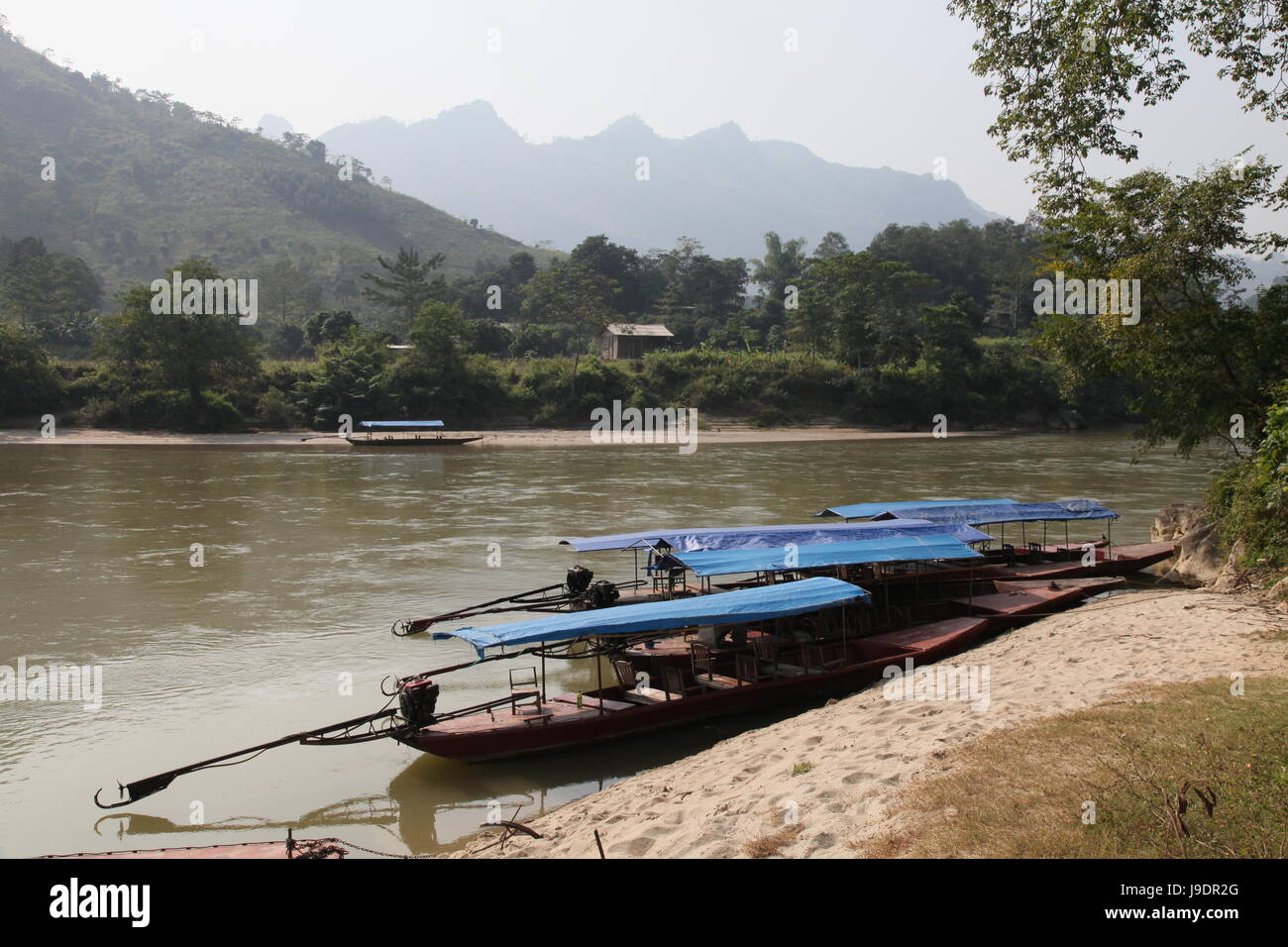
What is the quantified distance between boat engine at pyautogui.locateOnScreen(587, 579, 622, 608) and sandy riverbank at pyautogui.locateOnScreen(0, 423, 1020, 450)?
1417 inches

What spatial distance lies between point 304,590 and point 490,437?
117ft

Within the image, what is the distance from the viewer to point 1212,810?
530 cm

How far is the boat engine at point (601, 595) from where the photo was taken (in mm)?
14930

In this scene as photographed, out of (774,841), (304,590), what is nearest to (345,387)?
(304,590)

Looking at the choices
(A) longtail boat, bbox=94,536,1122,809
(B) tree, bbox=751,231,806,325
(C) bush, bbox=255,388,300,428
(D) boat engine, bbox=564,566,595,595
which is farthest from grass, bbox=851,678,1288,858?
(B) tree, bbox=751,231,806,325

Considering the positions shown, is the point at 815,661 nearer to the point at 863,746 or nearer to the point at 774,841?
the point at 863,746

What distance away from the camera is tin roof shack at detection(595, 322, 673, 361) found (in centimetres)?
6881

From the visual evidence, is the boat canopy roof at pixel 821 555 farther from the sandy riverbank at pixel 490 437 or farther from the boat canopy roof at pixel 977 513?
the sandy riverbank at pixel 490 437

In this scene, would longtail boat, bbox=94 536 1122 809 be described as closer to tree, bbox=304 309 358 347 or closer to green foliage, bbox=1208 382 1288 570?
green foliage, bbox=1208 382 1288 570

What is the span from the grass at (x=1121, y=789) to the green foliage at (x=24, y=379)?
5612 centimetres

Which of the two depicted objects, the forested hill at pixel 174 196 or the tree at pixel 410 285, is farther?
the forested hill at pixel 174 196

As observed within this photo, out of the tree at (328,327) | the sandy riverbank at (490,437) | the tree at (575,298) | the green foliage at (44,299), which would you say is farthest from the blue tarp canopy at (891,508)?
the green foliage at (44,299)

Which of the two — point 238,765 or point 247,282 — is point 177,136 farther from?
point 238,765

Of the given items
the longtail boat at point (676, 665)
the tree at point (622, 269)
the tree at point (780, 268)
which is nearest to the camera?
the longtail boat at point (676, 665)
